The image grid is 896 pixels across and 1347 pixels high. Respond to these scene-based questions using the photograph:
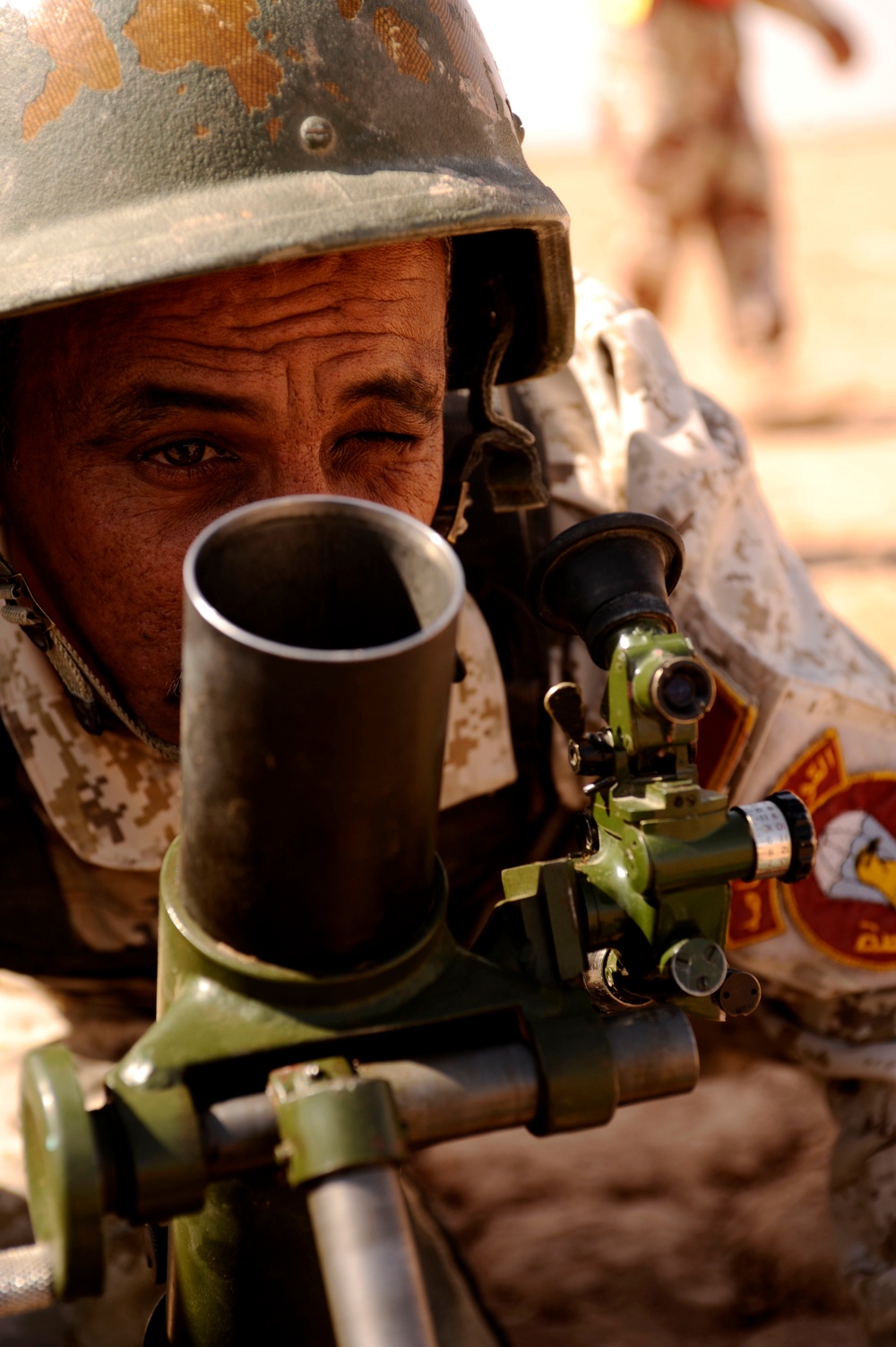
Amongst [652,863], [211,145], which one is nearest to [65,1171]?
[652,863]

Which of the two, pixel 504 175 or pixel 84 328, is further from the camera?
pixel 504 175

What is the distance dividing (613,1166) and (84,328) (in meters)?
1.88

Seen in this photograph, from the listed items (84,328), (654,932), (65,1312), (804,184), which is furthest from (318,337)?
(804,184)

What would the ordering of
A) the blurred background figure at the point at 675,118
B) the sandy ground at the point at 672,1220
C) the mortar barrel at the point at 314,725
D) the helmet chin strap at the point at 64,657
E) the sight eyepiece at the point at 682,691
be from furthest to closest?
the blurred background figure at the point at 675,118, the sandy ground at the point at 672,1220, the helmet chin strap at the point at 64,657, the sight eyepiece at the point at 682,691, the mortar barrel at the point at 314,725

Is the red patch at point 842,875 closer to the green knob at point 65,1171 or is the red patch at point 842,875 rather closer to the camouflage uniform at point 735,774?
the camouflage uniform at point 735,774

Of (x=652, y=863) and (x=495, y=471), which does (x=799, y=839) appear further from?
(x=495, y=471)

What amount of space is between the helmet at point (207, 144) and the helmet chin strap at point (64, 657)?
1.36 feet

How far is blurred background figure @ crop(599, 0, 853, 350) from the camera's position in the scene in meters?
7.89

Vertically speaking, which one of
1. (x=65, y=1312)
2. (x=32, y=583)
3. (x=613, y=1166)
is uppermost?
(x=32, y=583)

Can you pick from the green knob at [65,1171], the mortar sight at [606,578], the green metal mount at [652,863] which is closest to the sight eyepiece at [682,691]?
the green metal mount at [652,863]

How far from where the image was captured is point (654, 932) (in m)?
1.37

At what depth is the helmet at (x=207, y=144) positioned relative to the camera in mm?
1741

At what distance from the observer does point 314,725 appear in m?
1.07

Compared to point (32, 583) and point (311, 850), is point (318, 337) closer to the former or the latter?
point (32, 583)
